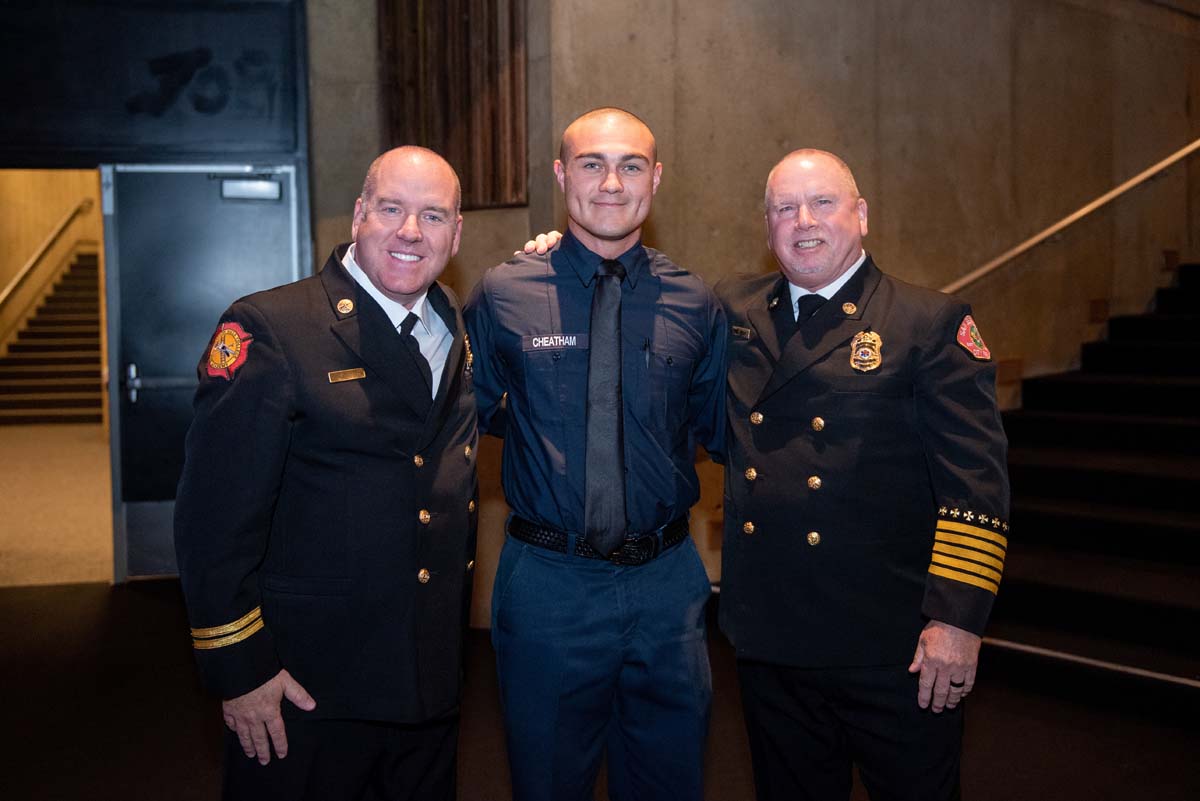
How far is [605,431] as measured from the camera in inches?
84.9

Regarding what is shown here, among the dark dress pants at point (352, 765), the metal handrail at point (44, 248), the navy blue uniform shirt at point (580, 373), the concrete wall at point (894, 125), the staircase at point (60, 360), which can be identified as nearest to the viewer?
the dark dress pants at point (352, 765)

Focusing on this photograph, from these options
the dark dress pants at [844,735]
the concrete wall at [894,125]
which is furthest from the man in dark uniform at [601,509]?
the concrete wall at [894,125]

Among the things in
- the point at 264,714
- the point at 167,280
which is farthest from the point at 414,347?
the point at 167,280

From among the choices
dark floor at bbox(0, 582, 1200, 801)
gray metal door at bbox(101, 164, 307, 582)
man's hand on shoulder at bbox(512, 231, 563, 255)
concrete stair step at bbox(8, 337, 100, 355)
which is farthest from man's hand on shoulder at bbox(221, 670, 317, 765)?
concrete stair step at bbox(8, 337, 100, 355)

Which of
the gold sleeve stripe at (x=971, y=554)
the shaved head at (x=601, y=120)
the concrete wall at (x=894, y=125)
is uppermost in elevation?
the concrete wall at (x=894, y=125)

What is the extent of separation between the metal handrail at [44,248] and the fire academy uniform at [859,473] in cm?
1399

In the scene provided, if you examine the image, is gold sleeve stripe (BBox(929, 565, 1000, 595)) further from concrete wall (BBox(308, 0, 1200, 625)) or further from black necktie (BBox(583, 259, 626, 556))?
concrete wall (BBox(308, 0, 1200, 625))

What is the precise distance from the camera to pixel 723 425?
2.41 metres

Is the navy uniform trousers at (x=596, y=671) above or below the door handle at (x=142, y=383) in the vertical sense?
below

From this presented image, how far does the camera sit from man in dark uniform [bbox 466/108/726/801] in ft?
7.00

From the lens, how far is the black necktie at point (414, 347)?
1931 millimetres

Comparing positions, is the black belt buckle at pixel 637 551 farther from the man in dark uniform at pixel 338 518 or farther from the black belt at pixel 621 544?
the man in dark uniform at pixel 338 518

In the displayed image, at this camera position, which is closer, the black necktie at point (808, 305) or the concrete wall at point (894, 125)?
the black necktie at point (808, 305)

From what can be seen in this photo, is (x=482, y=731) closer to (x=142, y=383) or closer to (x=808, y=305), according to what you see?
(x=808, y=305)
